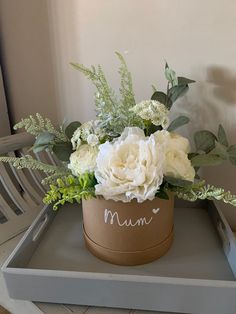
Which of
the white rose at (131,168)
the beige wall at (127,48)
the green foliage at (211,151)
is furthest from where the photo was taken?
the beige wall at (127,48)

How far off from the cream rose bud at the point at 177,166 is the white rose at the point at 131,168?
3 cm

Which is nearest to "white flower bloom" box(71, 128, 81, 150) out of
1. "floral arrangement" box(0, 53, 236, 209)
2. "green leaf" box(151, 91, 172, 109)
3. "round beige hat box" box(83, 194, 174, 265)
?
"floral arrangement" box(0, 53, 236, 209)

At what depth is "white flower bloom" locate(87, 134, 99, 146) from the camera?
570 millimetres

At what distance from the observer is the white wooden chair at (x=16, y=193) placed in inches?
32.5

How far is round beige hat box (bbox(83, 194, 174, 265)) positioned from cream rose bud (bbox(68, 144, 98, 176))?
0.24ft

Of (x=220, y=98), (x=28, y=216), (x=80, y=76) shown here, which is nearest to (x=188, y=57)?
(x=220, y=98)

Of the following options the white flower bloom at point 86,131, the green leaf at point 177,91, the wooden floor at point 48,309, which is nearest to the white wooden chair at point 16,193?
the wooden floor at point 48,309

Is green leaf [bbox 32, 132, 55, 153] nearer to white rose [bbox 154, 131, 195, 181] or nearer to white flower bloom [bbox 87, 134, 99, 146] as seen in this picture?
white flower bloom [bbox 87, 134, 99, 146]

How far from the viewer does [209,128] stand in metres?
0.80

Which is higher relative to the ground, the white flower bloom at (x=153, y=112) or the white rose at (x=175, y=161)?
the white flower bloom at (x=153, y=112)

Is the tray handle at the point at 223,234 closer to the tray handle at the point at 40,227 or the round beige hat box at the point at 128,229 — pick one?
A: the round beige hat box at the point at 128,229

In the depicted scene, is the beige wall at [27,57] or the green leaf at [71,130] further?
the beige wall at [27,57]

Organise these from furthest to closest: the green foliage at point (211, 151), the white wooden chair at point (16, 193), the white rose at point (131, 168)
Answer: the white wooden chair at point (16, 193)
the green foliage at point (211, 151)
the white rose at point (131, 168)

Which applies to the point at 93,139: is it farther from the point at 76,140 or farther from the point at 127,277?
the point at 127,277
